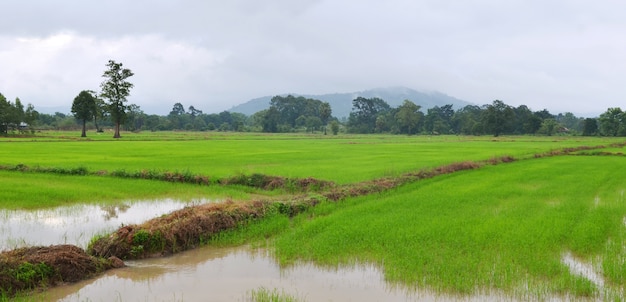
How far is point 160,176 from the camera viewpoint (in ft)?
55.3

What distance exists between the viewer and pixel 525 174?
1950cm

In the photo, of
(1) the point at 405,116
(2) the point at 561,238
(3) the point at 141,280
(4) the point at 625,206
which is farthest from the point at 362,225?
(1) the point at 405,116

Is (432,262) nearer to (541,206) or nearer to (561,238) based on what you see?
(561,238)

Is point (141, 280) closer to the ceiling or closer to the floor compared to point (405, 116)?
closer to the floor

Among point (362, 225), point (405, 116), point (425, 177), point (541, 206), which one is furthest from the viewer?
point (405, 116)

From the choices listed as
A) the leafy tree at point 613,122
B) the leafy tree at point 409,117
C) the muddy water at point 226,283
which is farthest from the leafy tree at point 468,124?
the muddy water at point 226,283

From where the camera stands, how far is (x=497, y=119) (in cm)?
8888

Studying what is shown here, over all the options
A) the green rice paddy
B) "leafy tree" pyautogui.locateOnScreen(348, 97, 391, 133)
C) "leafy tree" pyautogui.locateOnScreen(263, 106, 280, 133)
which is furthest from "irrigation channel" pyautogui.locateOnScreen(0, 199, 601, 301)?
"leafy tree" pyautogui.locateOnScreen(348, 97, 391, 133)

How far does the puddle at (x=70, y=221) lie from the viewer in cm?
853

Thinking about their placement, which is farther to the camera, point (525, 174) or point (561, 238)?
point (525, 174)

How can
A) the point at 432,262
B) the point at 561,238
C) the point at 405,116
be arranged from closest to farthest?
the point at 432,262 < the point at 561,238 < the point at 405,116

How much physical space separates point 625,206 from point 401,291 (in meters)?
9.61

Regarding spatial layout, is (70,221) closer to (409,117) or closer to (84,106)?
(84,106)

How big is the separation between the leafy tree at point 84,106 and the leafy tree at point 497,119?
7410 centimetres
